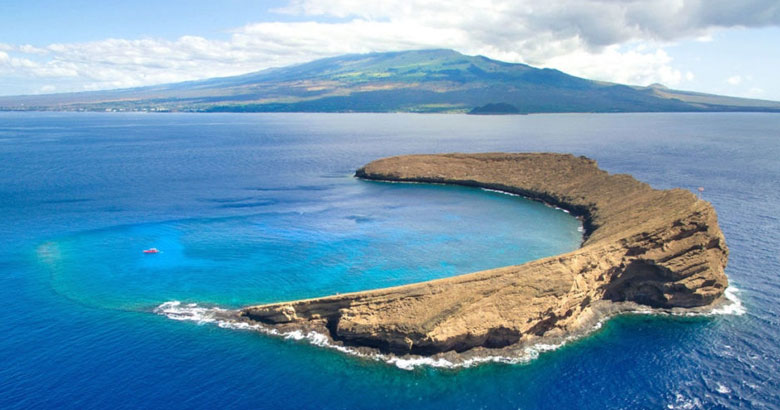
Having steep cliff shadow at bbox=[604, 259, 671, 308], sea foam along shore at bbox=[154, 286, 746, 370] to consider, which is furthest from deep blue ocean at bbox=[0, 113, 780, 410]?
steep cliff shadow at bbox=[604, 259, 671, 308]

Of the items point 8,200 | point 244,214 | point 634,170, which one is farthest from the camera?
point 634,170

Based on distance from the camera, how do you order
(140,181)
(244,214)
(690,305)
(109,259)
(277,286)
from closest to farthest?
1. (690,305)
2. (277,286)
3. (109,259)
4. (244,214)
5. (140,181)

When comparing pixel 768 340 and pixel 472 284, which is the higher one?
pixel 472 284

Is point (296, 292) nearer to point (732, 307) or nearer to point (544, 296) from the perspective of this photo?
point (544, 296)

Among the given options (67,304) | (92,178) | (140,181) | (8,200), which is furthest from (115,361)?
(92,178)

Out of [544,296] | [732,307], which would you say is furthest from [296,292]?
[732,307]

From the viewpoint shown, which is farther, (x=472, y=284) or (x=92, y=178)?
(x=92, y=178)

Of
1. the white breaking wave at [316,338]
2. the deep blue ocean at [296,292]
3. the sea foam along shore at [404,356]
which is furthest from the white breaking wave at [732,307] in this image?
the white breaking wave at [316,338]

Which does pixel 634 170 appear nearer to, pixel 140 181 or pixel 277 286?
pixel 277 286

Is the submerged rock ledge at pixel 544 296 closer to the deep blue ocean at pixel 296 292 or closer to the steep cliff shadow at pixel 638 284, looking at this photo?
the steep cliff shadow at pixel 638 284
